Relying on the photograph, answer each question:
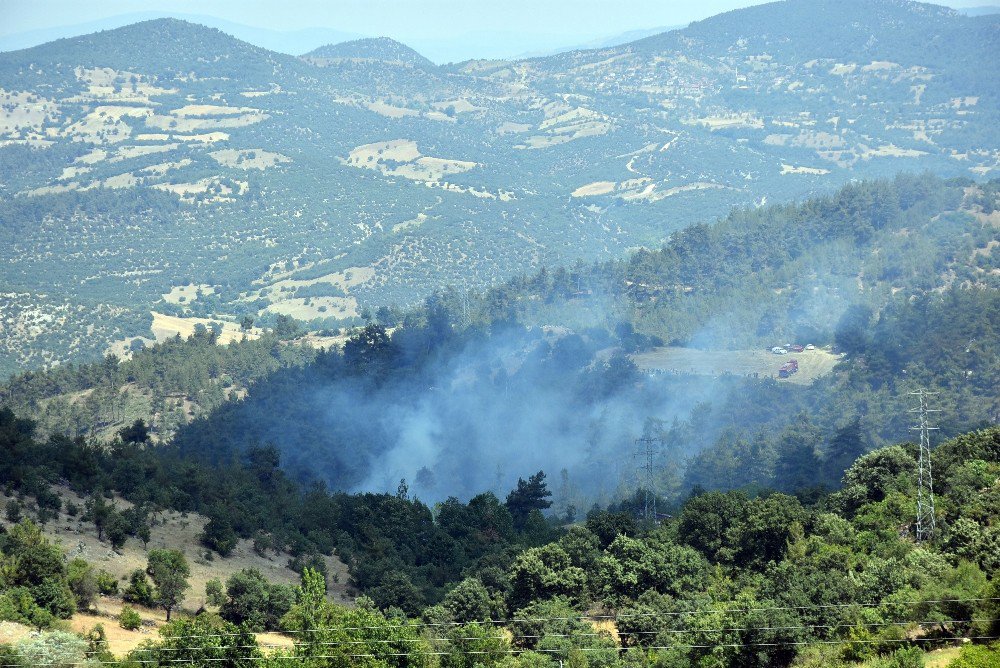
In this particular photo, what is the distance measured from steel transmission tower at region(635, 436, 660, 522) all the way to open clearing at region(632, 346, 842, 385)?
22067mm

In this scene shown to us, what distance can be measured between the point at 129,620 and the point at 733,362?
11444cm

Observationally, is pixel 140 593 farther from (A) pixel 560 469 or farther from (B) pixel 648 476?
(A) pixel 560 469

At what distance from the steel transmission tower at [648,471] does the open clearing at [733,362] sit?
22067 mm

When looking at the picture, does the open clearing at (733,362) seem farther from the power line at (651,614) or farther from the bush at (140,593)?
the bush at (140,593)

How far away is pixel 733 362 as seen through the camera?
6142 inches

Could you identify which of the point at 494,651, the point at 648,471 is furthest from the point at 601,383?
the point at 494,651

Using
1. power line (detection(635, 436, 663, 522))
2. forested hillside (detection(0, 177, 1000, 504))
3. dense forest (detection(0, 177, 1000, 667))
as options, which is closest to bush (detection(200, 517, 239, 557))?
dense forest (detection(0, 177, 1000, 667))

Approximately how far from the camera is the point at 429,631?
50.8 metres

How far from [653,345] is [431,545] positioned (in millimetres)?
89655

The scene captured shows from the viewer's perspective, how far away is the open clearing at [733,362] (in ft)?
492

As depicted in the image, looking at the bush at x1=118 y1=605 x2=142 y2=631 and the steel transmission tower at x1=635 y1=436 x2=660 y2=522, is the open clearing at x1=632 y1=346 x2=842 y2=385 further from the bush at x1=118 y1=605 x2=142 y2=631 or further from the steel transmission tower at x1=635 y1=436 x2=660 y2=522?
the bush at x1=118 y1=605 x2=142 y2=631

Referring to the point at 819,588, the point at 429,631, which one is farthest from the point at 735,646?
the point at 429,631

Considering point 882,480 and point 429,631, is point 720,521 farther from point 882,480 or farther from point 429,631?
point 429,631

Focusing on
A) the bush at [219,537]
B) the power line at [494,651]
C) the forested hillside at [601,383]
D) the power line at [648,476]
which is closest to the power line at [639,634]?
the power line at [494,651]
